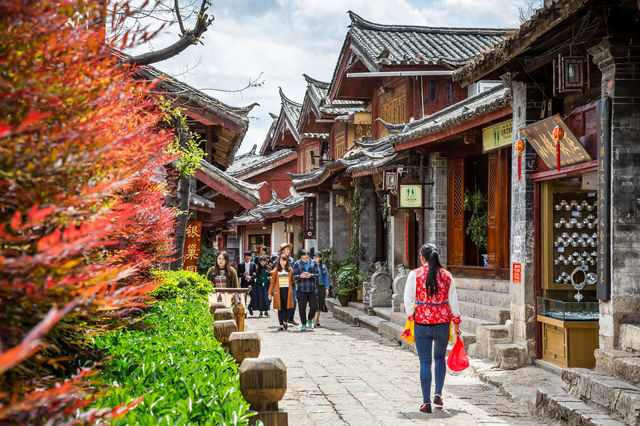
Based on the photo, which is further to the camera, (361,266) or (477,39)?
(477,39)

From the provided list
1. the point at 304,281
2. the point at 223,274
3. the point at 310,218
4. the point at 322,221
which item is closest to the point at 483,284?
the point at 304,281

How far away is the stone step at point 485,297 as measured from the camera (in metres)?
12.1

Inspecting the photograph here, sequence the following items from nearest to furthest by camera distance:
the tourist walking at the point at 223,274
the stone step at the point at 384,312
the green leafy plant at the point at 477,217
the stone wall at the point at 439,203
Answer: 1. the tourist walking at the point at 223,274
2. the green leafy plant at the point at 477,217
3. the stone wall at the point at 439,203
4. the stone step at the point at 384,312

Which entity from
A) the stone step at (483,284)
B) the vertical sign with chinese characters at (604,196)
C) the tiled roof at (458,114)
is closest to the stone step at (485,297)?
the stone step at (483,284)

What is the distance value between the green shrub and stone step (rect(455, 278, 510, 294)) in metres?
5.49

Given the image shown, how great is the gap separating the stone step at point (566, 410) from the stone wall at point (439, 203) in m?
8.36

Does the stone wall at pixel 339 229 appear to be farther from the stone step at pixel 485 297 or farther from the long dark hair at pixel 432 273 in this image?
the long dark hair at pixel 432 273

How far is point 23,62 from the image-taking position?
78.8 inches

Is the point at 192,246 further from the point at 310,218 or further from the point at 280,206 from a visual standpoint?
the point at 280,206

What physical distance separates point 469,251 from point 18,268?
14.9m

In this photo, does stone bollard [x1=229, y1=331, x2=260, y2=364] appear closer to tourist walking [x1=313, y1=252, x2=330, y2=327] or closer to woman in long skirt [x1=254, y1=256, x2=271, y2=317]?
tourist walking [x1=313, y1=252, x2=330, y2=327]

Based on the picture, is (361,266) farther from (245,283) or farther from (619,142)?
(619,142)

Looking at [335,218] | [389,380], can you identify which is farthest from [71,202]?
[335,218]

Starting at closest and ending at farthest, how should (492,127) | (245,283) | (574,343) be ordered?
(574,343) < (492,127) < (245,283)
